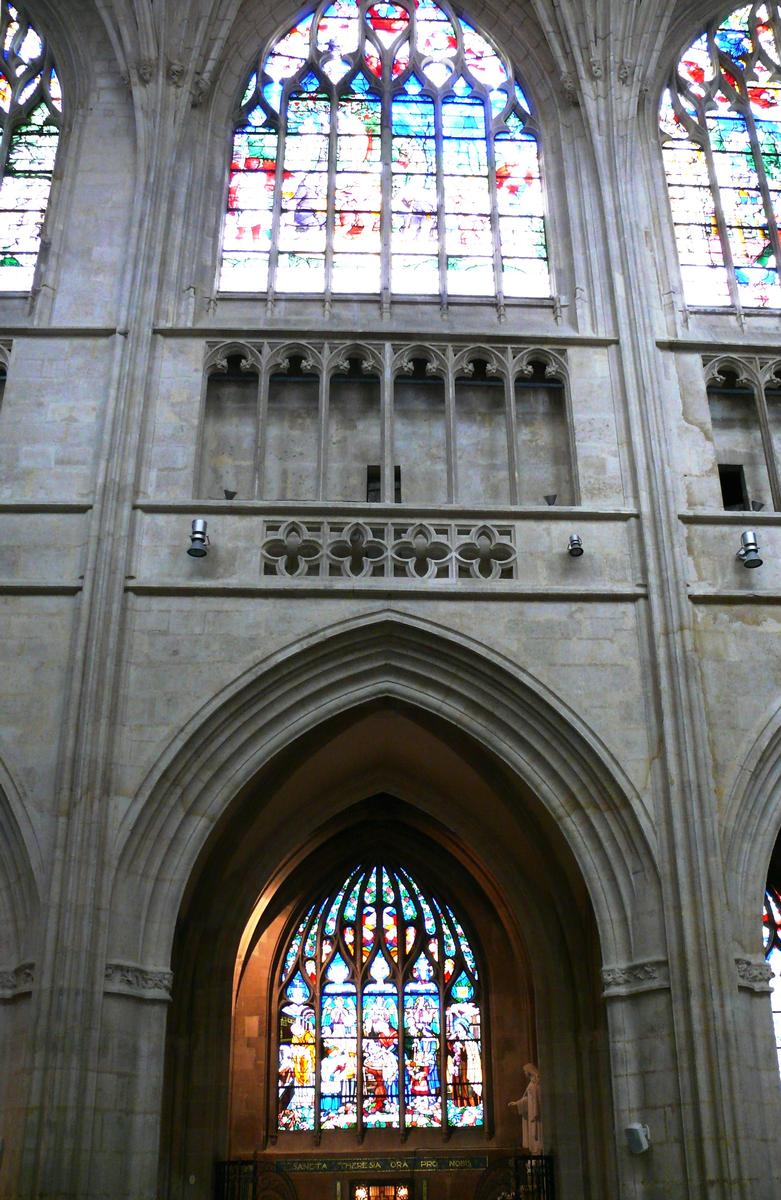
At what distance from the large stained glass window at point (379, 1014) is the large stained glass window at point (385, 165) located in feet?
23.2

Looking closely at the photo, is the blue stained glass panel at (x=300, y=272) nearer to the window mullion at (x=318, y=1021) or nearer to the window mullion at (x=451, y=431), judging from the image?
the window mullion at (x=451, y=431)

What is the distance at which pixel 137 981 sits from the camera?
381 inches

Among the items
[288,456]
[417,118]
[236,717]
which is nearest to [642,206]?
[417,118]

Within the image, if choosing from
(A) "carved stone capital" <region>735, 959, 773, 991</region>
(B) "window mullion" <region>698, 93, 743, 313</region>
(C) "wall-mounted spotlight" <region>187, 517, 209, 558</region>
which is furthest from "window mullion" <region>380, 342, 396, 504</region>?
(A) "carved stone capital" <region>735, 959, 773, 991</region>

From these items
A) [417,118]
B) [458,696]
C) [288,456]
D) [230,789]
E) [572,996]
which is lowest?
[572,996]

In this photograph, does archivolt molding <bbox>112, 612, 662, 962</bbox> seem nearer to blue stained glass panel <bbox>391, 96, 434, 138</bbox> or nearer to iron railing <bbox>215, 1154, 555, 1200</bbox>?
iron railing <bbox>215, 1154, 555, 1200</bbox>

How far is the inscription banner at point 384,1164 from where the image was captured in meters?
13.5

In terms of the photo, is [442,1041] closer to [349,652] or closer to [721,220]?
[349,652]

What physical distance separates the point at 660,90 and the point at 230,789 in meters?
9.41

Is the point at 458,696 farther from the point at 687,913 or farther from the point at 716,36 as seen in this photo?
the point at 716,36

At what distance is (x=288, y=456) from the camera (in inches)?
478

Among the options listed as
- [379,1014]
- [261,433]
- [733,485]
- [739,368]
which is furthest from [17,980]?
[739,368]

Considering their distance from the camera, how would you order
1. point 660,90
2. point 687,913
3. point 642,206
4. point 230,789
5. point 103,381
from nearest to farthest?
1. point 687,913
2. point 230,789
3. point 103,381
4. point 642,206
5. point 660,90

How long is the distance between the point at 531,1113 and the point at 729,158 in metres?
10.5
